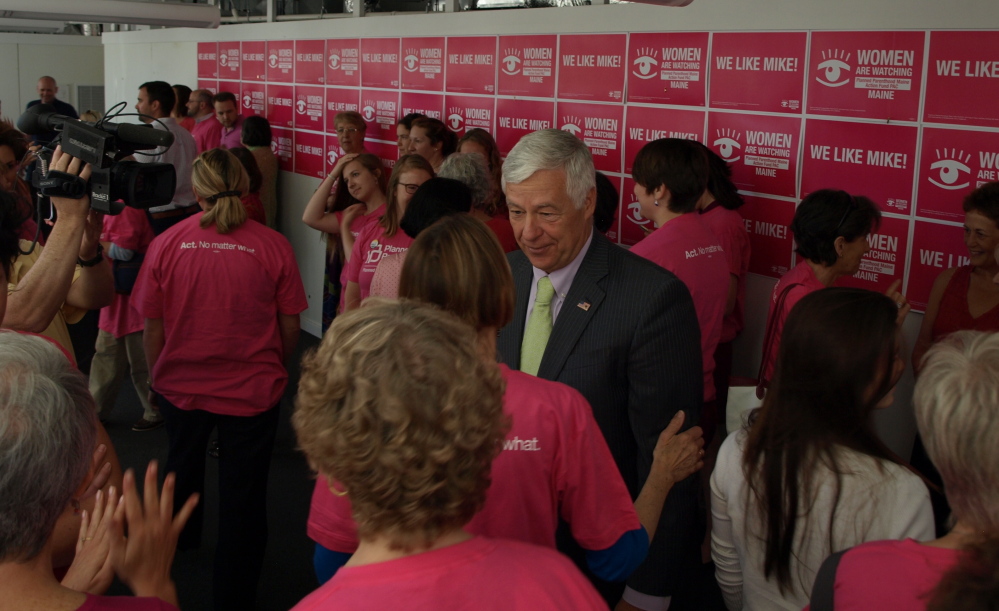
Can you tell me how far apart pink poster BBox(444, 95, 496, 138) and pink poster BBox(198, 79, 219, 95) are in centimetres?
374

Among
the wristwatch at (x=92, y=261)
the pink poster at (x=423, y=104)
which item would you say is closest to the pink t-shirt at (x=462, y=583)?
the wristwatch at (x=92, y=261)

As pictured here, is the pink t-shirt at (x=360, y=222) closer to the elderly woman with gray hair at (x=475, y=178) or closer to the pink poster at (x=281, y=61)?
the elderly woman with gray hair at (x=475, y=178)

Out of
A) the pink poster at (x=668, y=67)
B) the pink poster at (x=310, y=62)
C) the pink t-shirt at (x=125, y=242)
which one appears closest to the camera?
the pink poster at (x=668, y=67)

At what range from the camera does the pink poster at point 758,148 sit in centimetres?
374

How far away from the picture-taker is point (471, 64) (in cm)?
541

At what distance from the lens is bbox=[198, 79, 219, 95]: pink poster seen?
27.6 ft

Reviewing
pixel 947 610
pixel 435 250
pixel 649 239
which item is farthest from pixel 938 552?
pixel 649 239

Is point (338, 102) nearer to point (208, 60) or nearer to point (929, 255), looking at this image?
point (208, 60)

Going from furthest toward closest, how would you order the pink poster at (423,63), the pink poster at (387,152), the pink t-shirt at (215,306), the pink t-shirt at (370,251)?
the pink poster at (387,152)
the pink poster at (423,63)
the pink t-shirt at (370,251)
the pink t-shirt at (215,306)

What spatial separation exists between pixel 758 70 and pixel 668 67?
0.52 meters

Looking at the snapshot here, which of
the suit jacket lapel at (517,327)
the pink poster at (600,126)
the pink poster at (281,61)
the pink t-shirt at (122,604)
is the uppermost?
the pink poster at (281,61)

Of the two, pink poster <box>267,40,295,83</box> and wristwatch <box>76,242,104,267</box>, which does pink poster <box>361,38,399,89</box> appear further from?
wristwatch <box>76,242,104,267</box>

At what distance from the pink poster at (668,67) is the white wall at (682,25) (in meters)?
0.06

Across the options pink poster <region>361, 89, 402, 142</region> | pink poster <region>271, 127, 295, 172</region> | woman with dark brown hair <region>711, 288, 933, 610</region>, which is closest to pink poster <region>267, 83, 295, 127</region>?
pink poster <region>271, 127, 295, 172</region>
